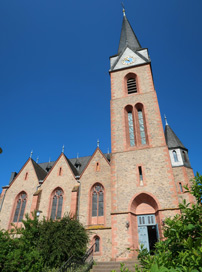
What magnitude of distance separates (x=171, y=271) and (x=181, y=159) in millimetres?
17829

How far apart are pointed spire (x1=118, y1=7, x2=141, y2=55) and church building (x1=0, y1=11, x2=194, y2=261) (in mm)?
2113

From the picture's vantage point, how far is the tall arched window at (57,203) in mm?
19759

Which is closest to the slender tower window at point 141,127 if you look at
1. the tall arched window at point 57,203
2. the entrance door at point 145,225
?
the entrance door at point 145,225

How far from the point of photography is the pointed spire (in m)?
28.0

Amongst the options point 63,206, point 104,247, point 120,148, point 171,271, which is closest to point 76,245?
point 104,247

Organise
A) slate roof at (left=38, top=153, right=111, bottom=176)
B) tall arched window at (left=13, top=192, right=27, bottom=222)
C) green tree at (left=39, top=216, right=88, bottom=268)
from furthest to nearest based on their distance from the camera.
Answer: slate roof at (left=38, top=153, right=111, bottom=176) < tall arched window at (left=13, top=192, right=27, bottom=222) < green tree at (left=39, top=216, right=88, bottom=268)

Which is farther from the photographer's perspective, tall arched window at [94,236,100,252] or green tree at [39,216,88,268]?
tall arched window at [94,236,100,252]

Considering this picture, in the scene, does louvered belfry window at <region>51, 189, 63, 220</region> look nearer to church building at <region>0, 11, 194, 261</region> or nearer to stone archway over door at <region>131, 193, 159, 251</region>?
church building at <region>0, 11, 194, 261</region>

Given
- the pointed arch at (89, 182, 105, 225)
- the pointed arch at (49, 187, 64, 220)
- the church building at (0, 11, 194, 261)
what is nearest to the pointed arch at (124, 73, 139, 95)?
the church building at (0, 11, 194, 261)

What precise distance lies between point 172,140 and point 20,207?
59.0 feet

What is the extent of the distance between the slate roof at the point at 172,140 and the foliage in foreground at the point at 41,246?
12259 mm

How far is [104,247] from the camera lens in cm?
1627

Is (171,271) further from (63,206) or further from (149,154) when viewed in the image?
(63,206)

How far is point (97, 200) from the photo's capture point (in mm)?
19062
